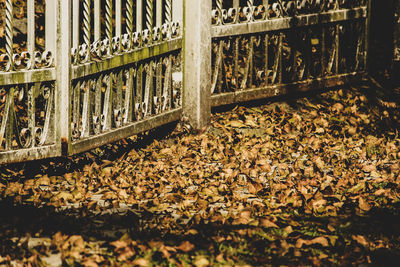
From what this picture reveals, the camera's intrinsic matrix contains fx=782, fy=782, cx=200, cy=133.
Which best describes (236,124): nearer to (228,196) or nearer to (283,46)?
(283,46)

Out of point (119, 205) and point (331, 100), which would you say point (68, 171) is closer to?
point (119, 205)

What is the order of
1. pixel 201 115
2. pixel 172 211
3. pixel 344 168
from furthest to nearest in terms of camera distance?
1. pixel 201 115
2. pixel 344 168
3. pixel 172 211

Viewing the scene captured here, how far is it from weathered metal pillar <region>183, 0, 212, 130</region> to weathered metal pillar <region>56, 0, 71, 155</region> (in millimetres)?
1928

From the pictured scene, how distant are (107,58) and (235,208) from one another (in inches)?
65.4

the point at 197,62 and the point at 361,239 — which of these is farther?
the point at 197,62

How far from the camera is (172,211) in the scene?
5453mm

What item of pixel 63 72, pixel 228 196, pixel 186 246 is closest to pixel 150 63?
pixel 63 72

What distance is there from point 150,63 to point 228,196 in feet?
5.57

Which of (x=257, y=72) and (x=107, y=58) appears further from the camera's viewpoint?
(x=257, y=72)

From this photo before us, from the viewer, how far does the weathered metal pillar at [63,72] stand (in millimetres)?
5641

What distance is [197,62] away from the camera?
294 inches

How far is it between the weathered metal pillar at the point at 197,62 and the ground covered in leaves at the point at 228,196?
8.6 inches

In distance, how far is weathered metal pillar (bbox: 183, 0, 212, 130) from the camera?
7.38 meters

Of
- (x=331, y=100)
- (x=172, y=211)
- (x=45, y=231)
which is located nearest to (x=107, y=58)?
(x=172, y=211)
